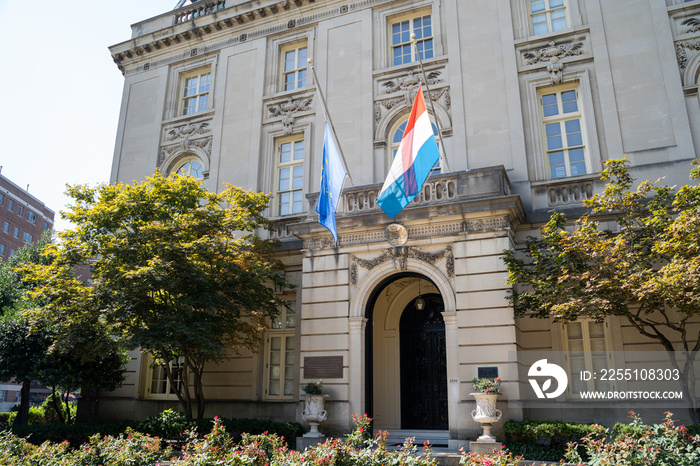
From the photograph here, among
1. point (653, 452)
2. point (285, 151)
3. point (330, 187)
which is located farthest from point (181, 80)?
point (653, 452)

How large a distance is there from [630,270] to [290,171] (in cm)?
1315

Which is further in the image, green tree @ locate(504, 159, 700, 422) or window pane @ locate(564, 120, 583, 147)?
window pane @ locate(564, 120, 583, 147)

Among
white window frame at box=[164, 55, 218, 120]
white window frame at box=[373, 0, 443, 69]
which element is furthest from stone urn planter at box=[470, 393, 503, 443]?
white window frame at box=[164, 55, 218, 120]

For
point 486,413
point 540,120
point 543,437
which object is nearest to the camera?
point 543,437

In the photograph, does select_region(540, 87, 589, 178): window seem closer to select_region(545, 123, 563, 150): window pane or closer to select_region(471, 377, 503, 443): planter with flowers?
select_region(545, 123, 563, 150): window pane

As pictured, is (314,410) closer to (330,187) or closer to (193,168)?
(330,187)

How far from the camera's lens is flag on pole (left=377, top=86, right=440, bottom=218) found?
13.6 metres

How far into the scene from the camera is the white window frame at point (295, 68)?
22.7 meters

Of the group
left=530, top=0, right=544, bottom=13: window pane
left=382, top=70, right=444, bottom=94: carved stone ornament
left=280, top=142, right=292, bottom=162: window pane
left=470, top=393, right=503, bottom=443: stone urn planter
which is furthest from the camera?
left=280, top=142, right=292, bottom=162: window pane

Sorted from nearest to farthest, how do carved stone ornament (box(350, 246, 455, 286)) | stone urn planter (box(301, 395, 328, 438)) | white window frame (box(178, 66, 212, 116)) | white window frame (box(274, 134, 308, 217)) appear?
1. stone urn planter (box(301, 395, 328, 438))
2. carved stone ornament (box(350, 246, 455, 286))
3. white window frame (box(274, 134, 308, 217))
4. white window frame (box(178, 66, 212, 116))

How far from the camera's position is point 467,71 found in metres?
19.0

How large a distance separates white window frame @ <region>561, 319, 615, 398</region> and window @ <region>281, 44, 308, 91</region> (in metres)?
14.2

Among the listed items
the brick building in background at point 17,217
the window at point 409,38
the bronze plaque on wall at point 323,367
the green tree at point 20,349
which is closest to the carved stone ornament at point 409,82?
the window at point 409,38

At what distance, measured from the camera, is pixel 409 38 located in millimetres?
21016
